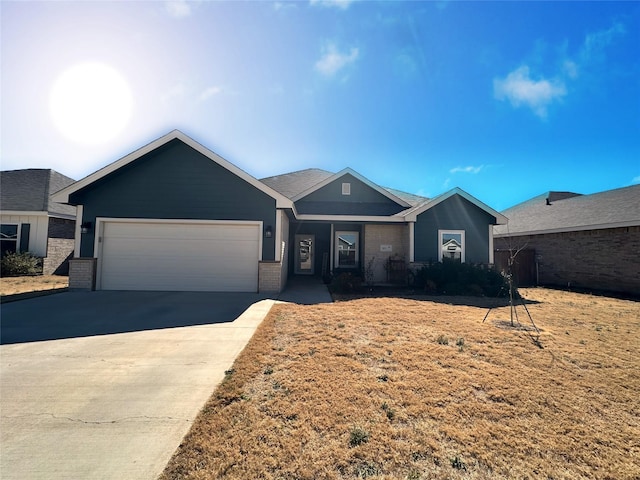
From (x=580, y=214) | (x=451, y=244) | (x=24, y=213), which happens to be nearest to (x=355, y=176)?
(x=451, y=244)

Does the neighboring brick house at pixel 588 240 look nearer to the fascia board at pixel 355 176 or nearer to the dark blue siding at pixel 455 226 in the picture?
the dark blue siding at pixel 455 226

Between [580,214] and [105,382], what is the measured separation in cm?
2006

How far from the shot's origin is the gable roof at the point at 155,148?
9.18m

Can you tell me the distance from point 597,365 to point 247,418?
16.2 feet

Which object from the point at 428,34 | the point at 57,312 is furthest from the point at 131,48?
the point at 428,34

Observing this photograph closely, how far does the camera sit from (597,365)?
402cm

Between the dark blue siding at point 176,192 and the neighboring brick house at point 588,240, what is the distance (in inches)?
574

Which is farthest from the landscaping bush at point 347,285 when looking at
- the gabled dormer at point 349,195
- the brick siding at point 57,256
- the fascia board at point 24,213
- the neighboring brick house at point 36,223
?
the fascia board at point 24,213

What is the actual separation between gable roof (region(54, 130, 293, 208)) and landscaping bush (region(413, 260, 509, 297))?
622 centimetres

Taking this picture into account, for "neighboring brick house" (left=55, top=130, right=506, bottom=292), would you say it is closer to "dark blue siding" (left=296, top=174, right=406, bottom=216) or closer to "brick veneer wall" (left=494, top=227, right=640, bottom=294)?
"dark blue siding" (left=296, top=174, right=406, bottom=216)

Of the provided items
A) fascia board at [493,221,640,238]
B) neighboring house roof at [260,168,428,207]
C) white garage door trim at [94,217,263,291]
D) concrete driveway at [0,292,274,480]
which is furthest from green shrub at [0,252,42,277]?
fascia board at [493,221,640,238]

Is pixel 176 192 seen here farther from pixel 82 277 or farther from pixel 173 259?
pixel 82 277

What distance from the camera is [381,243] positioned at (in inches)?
513

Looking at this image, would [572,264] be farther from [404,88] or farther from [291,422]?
[291,422]
